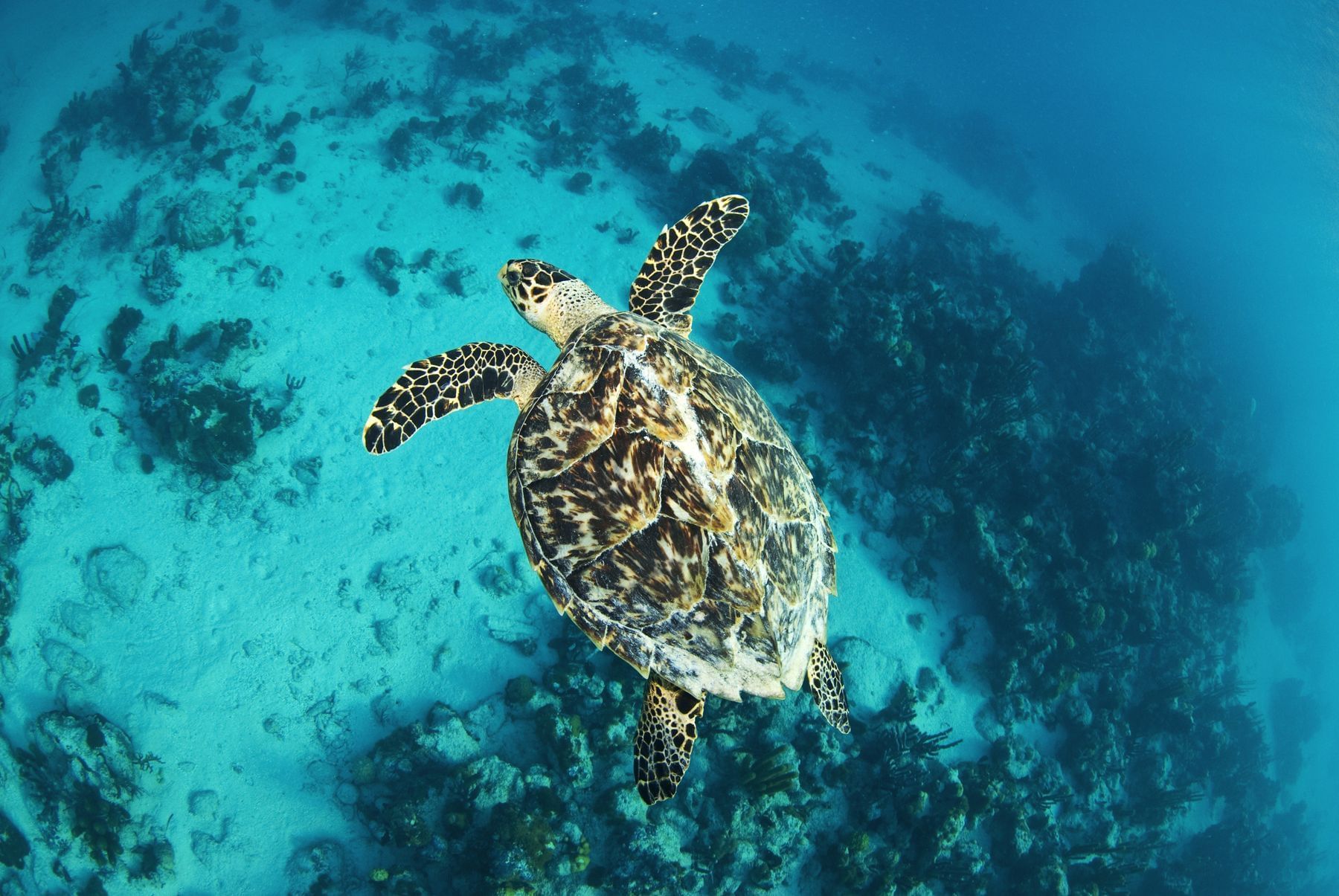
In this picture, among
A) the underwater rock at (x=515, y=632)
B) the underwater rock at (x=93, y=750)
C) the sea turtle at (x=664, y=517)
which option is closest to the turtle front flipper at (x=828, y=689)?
the sea turtle at (x=664, y=517)

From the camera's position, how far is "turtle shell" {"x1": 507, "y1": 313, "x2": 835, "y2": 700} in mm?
3133

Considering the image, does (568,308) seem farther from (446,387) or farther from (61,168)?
(61,168)

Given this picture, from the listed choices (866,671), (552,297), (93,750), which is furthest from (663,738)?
(93,750)

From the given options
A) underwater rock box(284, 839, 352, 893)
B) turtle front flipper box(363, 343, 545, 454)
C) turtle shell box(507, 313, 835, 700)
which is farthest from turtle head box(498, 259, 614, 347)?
underwater rock box(284, 839, 352, 893)

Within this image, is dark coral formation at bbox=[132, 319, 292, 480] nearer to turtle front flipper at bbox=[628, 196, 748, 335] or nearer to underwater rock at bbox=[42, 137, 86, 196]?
turtle front flipper at bbox=[628, 196, 748, 335]

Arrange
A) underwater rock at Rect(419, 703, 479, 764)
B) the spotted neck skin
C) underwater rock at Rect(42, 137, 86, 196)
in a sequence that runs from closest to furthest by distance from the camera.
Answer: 1. the spotted neck skin
2. underwater rock at Rect(419, 703, 479, 764)
3. underwater rock at Rect(42, 137, 86, 196)

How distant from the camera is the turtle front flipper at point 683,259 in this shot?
5.20 metres

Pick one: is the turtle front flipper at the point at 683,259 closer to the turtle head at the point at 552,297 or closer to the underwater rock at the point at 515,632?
the turtle head at the point at 552,297

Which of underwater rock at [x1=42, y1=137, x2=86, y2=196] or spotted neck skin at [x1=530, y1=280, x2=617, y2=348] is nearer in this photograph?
spotted neck skin at [x1=530, y1=280, x2=617, y2=348]

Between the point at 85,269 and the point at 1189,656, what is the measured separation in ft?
69.4

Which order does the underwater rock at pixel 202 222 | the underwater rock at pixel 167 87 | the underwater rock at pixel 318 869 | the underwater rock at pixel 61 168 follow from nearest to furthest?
the underwater rock at pixel 318 869, the underwater rock at pixel 202 222, the underwater rock at pixel 61 168, the underwater rock at pixel 167 87

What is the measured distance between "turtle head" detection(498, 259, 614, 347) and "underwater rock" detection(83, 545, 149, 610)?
5604 mm

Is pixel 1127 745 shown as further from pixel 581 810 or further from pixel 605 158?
pixel 605 158

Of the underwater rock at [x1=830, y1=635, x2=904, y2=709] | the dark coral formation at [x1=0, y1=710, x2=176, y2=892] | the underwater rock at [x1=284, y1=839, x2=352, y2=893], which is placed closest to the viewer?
the underwater rock at [x1=284, y1=839, x2=352, y2=893]
